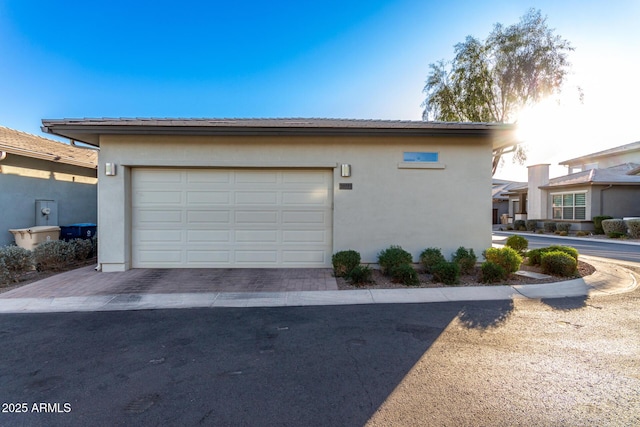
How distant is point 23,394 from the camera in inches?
110

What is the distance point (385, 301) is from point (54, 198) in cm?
1219

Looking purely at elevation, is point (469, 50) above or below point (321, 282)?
above

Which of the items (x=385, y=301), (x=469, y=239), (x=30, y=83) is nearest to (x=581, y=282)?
(x=469, y=239)

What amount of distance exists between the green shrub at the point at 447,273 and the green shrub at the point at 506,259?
51.8 inches

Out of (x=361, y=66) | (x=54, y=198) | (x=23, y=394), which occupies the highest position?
(x=361, y=66)

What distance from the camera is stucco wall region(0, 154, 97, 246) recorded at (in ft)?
30.0

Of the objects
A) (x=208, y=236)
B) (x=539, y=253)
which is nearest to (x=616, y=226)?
(x=539, y=253)

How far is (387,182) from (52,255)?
9.17m

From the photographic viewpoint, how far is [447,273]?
6512 millimetres

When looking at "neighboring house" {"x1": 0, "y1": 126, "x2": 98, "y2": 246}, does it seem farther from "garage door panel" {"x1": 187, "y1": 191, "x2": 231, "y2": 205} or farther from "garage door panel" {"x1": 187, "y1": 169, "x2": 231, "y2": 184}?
"garage door panel" {"x1": 187, "y1": 191, "x2": 231, "y2": 205}

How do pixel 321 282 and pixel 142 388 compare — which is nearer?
pixel 142 388

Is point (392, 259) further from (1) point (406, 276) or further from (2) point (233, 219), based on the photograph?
(2) point (233, 219)

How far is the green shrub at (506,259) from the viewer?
6.94 metres

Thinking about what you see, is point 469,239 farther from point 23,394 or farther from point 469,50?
point 469,50
